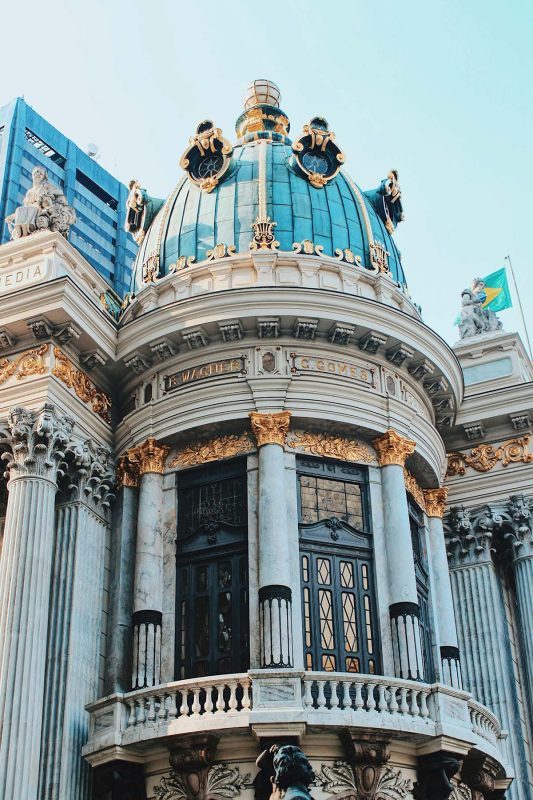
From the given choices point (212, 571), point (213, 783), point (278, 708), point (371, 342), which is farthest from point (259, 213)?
point (213, 783)

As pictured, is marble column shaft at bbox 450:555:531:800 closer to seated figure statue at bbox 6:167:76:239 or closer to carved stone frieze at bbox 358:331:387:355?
carved stone frieze at bbox 358:331:387:355

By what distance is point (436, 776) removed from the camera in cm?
2444

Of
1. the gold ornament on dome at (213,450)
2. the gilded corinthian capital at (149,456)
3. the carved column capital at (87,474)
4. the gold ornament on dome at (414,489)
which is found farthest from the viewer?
the gold ornament on dome at (414,489)

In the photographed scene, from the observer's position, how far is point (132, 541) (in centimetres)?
2794

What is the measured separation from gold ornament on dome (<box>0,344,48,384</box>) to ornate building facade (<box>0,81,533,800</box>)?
7 centimetres

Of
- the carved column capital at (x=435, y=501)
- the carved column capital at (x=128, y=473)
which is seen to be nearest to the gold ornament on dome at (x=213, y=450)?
the carved column capital at (x=128, y=473)

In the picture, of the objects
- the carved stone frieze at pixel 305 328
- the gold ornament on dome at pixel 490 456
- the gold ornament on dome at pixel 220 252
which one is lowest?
the gold ornament on dome at pixel 490 456

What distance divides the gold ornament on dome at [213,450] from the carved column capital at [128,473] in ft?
2.65

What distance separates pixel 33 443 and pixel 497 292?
17159 mm

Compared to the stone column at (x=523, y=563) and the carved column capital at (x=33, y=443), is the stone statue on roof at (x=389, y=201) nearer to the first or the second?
the stone column at (x=523, y=563)

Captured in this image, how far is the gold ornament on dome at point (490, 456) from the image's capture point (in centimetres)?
3225

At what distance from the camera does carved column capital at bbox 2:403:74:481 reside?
85.0 feet

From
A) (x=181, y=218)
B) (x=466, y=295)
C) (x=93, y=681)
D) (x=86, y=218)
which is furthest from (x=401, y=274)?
(x=86, y=218)

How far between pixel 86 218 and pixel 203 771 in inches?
2899
